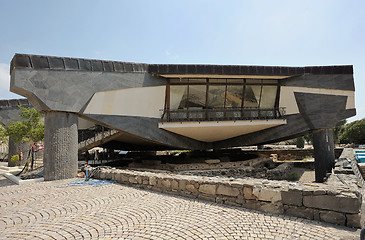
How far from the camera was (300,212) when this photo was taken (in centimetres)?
501

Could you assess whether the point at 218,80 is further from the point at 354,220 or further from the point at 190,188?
the point at 354,220

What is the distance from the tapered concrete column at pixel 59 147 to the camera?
11505 mm

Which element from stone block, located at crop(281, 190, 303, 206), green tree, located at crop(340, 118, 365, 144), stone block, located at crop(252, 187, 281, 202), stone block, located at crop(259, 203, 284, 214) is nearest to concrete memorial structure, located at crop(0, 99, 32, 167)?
stone block, located at crop(252, 187, 281, 202)

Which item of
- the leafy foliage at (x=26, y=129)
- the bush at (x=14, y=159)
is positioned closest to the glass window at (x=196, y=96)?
the leafy foliage at (x=26, y=129)

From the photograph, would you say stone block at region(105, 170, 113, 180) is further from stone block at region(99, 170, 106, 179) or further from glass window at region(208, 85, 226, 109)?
glass window at region(208, 85, 226, 109)

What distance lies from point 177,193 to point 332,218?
4.23m

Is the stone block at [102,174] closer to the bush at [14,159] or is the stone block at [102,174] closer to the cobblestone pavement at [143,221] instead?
the cobblestone pavement at [143,221]

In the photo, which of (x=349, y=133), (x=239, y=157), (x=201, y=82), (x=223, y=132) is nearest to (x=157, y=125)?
(x=201, y=82)

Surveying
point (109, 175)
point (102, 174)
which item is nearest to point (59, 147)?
point (102, 174)

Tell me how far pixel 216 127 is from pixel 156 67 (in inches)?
243

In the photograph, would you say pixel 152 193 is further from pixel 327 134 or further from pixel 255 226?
pixel 327 134

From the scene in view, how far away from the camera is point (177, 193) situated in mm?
7312

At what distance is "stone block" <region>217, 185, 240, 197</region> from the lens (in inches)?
235

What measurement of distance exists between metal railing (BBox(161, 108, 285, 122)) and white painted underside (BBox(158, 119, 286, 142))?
37 cm
